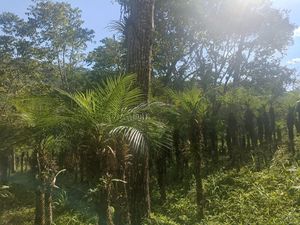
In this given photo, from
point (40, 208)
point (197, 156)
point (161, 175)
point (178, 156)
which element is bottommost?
point (40, 208)

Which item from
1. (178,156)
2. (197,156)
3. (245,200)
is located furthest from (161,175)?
(245,200)

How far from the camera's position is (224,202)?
1173 cm

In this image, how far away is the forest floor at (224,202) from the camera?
33.4 feet

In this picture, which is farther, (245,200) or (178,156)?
(178,156)

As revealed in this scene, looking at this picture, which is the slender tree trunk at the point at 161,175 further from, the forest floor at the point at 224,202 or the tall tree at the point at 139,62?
the tall tree at the point at 139,62

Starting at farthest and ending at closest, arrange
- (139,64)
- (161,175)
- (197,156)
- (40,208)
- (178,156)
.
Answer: (178,156), (161,175), (197,156), (40,208), (139,64)

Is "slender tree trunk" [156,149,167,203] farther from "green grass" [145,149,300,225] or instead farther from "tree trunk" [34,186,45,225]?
"tree trunk" [34,186,45,225]

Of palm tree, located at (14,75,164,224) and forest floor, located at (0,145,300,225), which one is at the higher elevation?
palm tree, located at (14,75,164,224)

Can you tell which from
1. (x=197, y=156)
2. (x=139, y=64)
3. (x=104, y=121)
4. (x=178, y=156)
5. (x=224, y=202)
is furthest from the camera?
(x=178, y=156)

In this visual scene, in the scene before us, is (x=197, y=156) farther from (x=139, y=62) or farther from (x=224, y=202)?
(x=139, y=62)

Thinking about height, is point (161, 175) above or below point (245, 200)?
above

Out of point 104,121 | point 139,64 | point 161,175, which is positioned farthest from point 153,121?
point 161,175

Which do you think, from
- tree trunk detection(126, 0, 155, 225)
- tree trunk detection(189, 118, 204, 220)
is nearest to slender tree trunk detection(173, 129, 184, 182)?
tree trunk detection(189, 118, 204, 220)

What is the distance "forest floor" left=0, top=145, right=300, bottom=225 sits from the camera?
1017 centimetres
